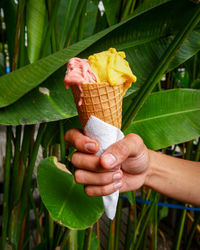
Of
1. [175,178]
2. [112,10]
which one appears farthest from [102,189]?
[112,10]

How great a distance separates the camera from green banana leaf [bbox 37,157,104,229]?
415mm

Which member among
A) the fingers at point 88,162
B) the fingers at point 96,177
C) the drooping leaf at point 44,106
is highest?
the drooping leaf at point 44,106

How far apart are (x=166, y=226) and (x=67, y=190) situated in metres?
1.54

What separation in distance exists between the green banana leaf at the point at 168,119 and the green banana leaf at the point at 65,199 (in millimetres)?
238

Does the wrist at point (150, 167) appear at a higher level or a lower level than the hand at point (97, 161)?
lower

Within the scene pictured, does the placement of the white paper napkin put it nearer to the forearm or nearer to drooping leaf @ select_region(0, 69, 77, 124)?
drooping leaf @ select_region(0, 69, 77, 124)

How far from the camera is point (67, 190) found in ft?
1.65

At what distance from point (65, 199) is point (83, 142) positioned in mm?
145

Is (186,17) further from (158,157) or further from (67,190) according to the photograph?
(67,190)

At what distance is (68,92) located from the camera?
513 mm

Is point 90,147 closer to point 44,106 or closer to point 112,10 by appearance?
point 44,106

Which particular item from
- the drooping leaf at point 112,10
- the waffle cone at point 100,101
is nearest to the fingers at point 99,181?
the waffle cone at point 100,101

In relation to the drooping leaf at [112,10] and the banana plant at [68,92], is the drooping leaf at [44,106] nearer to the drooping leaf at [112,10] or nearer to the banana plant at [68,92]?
the banana plant at [68,92]

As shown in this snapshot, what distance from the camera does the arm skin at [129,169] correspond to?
0.41 m
